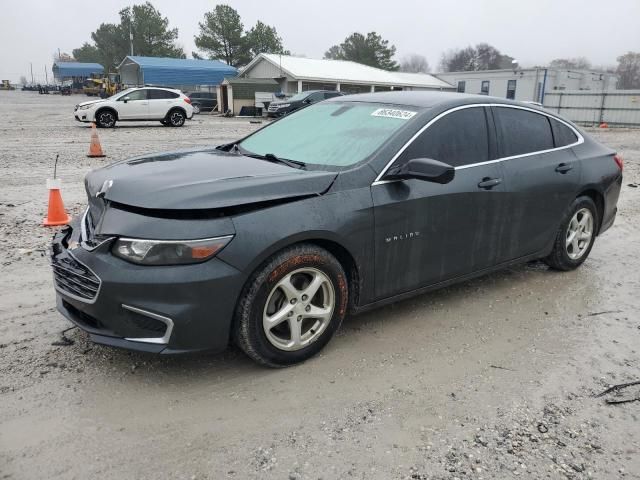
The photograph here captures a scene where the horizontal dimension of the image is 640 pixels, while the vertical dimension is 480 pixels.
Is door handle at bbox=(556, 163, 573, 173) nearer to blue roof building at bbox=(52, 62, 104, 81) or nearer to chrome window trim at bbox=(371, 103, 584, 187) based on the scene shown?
chrome window trim at bbox=(371, 103, 584, 187)

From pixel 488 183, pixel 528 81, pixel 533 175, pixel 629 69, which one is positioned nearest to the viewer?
pixel 488 183

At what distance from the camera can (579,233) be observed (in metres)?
5.10

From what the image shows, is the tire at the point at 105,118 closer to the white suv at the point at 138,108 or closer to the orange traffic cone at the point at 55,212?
the white suv at the point at 138,108

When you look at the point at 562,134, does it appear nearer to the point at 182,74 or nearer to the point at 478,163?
the point at 478,163

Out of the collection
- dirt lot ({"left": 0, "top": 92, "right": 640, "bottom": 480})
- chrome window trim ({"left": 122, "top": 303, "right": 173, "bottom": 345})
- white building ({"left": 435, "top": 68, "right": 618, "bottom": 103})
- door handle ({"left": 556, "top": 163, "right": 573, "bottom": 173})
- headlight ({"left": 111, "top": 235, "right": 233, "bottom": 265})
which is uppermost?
white building ({"left": 435, "top": 68, "right": 618, "bottom": 103})

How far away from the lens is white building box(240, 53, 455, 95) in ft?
132

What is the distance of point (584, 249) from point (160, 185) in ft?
13.5

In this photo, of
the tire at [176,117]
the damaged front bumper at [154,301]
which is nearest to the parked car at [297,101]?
the tire at [176,117]

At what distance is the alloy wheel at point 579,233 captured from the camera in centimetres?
501

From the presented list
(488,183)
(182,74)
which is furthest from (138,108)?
(182,74)

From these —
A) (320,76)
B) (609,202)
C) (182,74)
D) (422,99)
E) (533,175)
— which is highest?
(182,74)

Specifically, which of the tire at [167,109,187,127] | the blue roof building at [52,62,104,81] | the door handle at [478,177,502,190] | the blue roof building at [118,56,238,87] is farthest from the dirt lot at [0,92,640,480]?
the blue roof building at [52,62,104,81]

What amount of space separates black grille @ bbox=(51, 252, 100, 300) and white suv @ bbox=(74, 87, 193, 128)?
19.0 metres

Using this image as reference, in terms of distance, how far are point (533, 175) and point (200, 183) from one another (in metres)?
2.79
